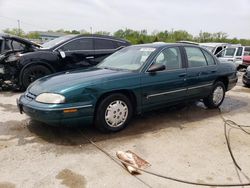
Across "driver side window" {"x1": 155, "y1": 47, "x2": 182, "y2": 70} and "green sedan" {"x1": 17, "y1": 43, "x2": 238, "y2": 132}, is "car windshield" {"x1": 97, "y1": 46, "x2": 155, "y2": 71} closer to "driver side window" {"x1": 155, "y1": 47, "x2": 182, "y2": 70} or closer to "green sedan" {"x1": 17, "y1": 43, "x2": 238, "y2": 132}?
"green sedan" {"x1": 17, "y1": 43, "x2": 238, "y2": 132}

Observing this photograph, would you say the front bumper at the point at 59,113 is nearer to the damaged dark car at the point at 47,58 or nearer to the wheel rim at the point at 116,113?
the wheel rim at the point at 116,113

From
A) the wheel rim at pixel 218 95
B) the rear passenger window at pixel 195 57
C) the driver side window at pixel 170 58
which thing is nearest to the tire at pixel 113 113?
the driver side window at pixel 170 58

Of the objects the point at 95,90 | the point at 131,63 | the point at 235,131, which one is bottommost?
the point at 235,131

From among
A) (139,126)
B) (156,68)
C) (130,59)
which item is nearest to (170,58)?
(156,68)

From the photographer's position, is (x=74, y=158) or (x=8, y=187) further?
(x=74, y=158)

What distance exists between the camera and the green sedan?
3861 millimetres

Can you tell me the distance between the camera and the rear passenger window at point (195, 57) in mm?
5355

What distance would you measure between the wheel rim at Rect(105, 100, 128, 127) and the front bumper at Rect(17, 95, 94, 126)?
30 cm

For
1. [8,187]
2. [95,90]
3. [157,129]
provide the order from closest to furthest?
[8,187] < [95,90] < [157,129]

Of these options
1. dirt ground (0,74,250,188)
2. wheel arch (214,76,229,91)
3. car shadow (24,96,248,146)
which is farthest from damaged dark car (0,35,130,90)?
wheel arch (214,76,229,91)

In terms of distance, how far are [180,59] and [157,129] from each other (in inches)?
58.2

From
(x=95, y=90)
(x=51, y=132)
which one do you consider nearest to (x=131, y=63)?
(x=95, y=90)

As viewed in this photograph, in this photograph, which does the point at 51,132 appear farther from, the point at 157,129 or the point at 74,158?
the point at 157,129

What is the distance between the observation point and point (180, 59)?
517cm
